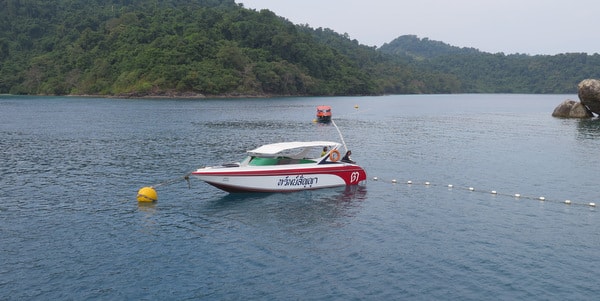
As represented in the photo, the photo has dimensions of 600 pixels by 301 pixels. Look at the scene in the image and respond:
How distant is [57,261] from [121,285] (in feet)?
14.7

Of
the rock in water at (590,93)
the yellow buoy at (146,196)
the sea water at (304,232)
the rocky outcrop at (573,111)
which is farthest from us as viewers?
the rocky outcrop at (573,111)

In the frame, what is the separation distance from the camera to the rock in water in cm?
9769

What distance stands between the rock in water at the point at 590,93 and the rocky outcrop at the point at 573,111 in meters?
1.06

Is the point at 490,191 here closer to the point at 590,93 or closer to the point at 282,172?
the point at 282,172

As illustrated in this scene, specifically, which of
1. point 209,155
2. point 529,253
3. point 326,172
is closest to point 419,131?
point 209,155

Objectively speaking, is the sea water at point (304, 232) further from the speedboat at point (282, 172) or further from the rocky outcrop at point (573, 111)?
the rocky outcrop at point (573, 111)

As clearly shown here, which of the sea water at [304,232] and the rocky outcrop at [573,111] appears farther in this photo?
the rocky outcrop at [573,111]

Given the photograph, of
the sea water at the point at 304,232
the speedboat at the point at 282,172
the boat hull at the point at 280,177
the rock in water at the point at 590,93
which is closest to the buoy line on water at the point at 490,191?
the sea water at the point at 304,232

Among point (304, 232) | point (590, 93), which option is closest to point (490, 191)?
point (304, 232)

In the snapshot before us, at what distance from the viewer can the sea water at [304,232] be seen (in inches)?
798

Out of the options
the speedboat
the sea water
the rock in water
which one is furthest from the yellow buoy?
the rock in water

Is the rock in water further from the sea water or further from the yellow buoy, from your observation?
the yellow buoy

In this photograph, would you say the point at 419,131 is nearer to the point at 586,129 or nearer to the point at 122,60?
the point at 586,129

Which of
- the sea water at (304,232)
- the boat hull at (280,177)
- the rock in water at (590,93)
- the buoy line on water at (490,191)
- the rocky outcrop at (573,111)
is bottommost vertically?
the sea water at (304,232)
